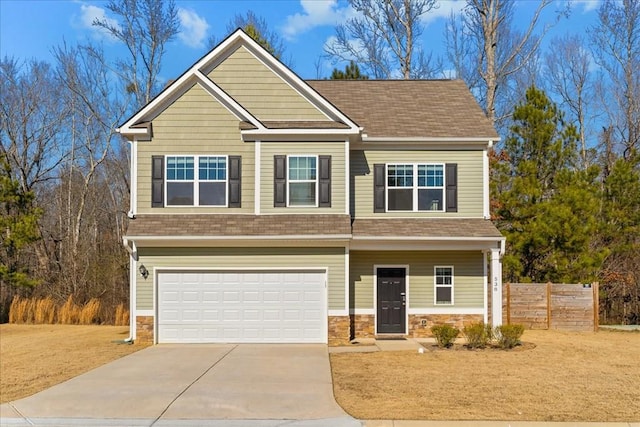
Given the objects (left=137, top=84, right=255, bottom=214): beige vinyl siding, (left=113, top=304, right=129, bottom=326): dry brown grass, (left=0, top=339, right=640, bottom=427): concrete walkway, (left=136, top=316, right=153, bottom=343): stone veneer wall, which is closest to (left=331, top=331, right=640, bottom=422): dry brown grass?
(left=0, top=339, right=640, bottom=427): concrete walkway

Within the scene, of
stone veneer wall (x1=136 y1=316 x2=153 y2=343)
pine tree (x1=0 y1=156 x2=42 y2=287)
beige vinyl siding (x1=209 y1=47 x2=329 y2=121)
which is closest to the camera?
stone veneer wall (x1=136 y1=316 x2=153 y2=343)

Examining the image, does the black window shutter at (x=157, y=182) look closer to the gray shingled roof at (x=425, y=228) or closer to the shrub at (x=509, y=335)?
the gray shingled roof at (x=425, y=228)

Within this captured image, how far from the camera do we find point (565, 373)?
39.5 feet

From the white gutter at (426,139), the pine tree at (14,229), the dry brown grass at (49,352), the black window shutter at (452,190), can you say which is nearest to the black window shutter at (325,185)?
the white gutter at (426,139)

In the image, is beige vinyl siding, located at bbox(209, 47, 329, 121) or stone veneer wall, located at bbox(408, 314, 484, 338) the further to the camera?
stone veneer wall, located at bbox(408, 314, 484, 338)

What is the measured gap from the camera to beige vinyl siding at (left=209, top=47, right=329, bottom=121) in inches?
688

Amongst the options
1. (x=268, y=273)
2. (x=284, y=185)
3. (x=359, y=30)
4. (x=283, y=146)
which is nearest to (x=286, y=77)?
(x=283, y=146)

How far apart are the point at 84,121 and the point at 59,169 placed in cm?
327

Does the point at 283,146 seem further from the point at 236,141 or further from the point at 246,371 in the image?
the point at 246,371

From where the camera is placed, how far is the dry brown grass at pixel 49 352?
1112cm

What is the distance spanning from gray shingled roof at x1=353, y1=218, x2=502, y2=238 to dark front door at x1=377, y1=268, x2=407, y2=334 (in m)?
1.43

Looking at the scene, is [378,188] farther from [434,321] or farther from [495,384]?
[495,384]

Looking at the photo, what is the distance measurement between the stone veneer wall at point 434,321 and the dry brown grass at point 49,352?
7.76 m

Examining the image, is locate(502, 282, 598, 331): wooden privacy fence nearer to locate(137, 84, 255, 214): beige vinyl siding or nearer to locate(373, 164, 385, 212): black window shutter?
locate(373, 164, 385, 212): black window shutter
